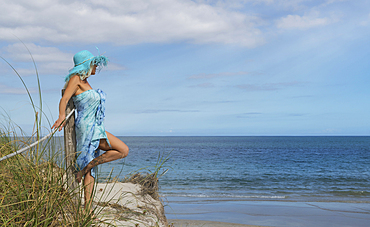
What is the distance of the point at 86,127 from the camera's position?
3.28 m

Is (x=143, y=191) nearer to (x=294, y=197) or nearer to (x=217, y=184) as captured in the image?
(x=294, y=197)

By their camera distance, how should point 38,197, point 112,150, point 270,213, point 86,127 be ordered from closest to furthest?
point 38,197 → point 86,127 → point 112,150 → point 270,213

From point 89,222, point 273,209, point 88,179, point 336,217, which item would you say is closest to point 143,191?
point 88,179

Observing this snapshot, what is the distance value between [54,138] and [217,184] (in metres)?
12.0

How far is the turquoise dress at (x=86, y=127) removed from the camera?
327 centimetres

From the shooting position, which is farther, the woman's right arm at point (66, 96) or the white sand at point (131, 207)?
the white sand at point (131, 207)

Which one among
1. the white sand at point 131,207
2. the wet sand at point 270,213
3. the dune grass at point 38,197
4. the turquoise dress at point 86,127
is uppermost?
the turquoise dress at point 86,127

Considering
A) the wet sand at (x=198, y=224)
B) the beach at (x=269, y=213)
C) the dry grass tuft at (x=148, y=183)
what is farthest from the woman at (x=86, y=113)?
the beach at (x=269, y=213)

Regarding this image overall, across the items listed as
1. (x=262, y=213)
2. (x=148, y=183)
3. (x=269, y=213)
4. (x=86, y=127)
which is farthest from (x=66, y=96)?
(x=269, y=213)

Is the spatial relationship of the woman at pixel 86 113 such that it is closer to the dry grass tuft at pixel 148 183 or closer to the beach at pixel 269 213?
the dry grass tuft at pixel 148 183

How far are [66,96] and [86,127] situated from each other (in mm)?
429

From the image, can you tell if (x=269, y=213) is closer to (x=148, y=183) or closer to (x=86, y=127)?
(x=148, y=183)

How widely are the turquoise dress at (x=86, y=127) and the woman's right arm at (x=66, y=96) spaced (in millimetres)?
110

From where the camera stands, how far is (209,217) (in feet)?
25.1
